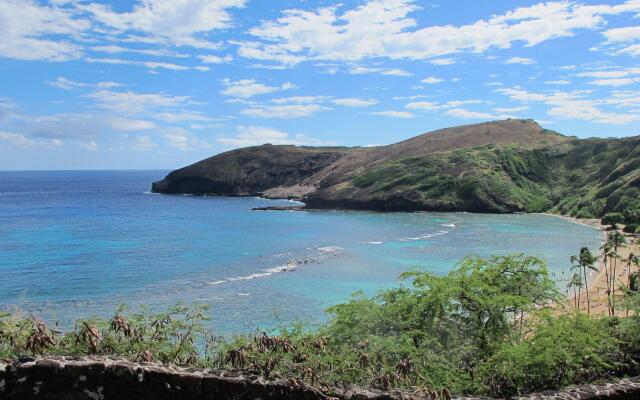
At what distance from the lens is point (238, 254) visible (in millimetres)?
74688

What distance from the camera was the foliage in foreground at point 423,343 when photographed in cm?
1425

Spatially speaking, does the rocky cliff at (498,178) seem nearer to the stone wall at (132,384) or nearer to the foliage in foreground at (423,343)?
the foliage in foreground at (423,343)

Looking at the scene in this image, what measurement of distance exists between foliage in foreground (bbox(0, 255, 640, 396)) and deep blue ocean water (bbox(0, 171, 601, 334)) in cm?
310

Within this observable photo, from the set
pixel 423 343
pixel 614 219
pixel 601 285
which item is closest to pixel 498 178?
pixel 614 219

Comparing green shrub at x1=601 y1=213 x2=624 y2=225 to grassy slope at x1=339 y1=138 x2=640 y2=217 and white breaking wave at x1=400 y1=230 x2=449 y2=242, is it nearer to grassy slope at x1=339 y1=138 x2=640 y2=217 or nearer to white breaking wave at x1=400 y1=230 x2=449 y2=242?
grassy slope at x1=339 y1=138 x2=640 y2=217

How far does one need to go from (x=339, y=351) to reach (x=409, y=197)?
131 metres

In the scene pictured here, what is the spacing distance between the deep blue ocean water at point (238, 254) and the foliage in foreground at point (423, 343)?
3095 mm

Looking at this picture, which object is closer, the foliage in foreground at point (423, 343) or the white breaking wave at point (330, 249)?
the foliage in foreground at point (423, 343)

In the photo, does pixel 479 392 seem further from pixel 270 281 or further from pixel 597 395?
pixel 270 281

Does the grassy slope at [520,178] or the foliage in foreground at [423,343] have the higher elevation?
the grassy slope at [520,178]

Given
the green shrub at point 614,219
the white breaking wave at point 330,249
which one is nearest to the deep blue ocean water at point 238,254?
the white breaking wave at point 330,249

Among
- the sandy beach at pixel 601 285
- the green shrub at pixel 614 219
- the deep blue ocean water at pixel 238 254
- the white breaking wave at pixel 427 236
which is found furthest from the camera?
the green shrub at pixel 614 219

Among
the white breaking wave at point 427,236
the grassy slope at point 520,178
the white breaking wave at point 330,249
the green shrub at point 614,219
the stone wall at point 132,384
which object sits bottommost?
the white breaking wave at point 330,249

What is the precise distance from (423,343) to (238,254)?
2226 inches
